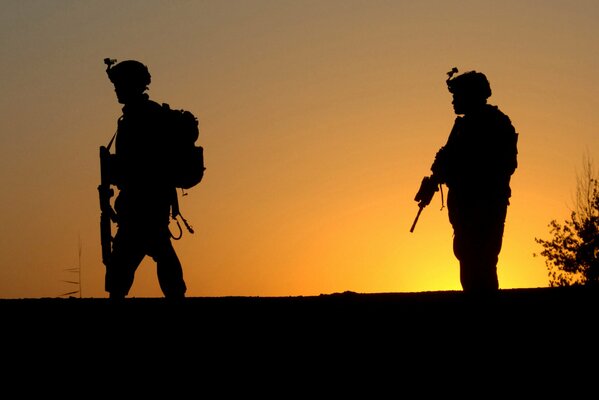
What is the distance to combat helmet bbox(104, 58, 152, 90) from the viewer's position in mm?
9344

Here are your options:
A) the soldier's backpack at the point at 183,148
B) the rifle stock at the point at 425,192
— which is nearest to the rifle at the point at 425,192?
the rifle stock at the point at 425,192

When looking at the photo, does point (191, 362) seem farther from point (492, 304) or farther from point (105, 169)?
point (105, 169)

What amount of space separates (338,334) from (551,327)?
1.27 meters

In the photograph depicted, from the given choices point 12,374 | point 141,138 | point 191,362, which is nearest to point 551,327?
point 191,362

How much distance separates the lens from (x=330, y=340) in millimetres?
6445

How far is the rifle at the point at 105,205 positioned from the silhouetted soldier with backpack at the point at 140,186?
10cm

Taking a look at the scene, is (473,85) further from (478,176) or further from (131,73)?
(131,73)

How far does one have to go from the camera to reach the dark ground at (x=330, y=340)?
230 inches

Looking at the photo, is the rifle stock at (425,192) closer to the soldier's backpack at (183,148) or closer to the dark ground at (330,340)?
the soldier's backpack at (183,148)

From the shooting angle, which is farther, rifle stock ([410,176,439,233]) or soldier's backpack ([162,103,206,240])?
rifle stock ([410,176,439,233])

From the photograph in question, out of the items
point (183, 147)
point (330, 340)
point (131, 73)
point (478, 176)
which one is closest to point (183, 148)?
point (183, 147)

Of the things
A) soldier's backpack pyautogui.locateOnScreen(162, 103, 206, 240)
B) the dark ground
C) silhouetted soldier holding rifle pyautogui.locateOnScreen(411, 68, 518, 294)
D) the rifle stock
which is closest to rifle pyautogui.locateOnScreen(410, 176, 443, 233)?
the rifle stock

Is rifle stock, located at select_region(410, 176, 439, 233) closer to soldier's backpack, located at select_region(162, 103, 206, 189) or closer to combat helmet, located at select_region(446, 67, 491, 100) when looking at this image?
combat helmet, located at select_region(446, 67, 491, 100)

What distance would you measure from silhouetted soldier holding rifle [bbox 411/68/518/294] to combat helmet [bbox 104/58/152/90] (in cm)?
268
